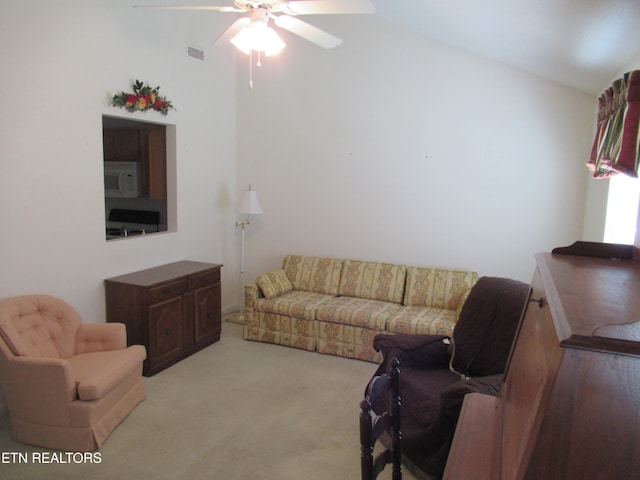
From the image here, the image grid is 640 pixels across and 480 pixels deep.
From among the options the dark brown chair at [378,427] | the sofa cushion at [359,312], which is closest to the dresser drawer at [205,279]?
the sofa cushion at [359,312]

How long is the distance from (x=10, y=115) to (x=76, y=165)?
1.78ft

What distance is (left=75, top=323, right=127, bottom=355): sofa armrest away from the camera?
121 inches

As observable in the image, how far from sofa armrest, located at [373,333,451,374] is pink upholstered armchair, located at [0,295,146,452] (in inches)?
67.5

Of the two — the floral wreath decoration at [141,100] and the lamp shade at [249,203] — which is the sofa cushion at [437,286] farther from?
the floral wreath decoration at [141,100]

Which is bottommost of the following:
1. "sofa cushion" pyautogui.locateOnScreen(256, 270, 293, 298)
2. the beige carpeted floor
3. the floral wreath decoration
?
the beige carpeted floor

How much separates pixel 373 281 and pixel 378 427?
3065 millimetres

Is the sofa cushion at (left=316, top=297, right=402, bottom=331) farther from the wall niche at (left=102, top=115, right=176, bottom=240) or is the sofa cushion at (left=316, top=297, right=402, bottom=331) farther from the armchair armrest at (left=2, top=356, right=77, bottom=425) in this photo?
the armchair armrest at (left=2, top=356, right=77, bottom=425)

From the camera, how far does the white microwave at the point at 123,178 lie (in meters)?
4.71

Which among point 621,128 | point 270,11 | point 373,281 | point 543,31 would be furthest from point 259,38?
point 373,281

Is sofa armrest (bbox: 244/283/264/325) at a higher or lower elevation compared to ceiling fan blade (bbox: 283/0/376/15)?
lower

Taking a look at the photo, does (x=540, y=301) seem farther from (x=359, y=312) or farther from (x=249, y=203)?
(x=249, y=203)

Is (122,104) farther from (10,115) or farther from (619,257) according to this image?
(619,257)

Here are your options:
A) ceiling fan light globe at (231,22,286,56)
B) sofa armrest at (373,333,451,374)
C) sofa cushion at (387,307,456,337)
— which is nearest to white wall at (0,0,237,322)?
ceiling fan light globe at (231,22,286,56)

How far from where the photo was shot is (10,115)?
2824 mm
